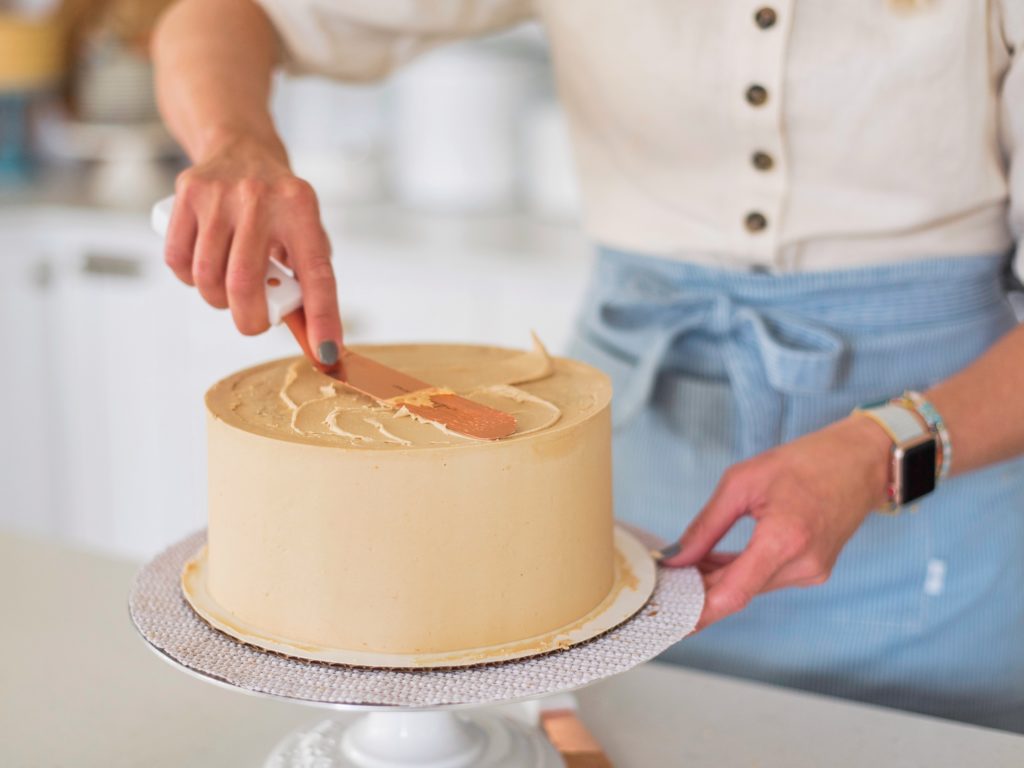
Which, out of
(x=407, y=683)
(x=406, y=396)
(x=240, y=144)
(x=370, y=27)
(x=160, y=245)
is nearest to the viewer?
(x=407, y=683)

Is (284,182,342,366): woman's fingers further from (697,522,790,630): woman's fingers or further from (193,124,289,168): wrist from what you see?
(697,522,790,630): woman's fingers

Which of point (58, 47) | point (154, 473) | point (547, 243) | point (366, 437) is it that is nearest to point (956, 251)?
point (366, 437)

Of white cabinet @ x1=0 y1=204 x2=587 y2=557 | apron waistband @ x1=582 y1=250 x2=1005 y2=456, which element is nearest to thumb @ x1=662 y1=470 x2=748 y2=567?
apron waistband @ x1=582 y1=250 x2=1005 y2=456

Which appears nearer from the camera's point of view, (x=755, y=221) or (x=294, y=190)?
(x=294, y=190)

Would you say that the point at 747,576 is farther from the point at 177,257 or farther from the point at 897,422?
the point at 177,257

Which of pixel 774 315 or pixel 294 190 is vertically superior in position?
pixel 294 190

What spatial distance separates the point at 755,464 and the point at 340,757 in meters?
0.35

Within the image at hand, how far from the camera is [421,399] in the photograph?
0.83 m

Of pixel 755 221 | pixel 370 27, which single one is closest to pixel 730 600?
pixel 755 221

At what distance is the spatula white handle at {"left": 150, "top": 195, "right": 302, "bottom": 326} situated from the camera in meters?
0.87

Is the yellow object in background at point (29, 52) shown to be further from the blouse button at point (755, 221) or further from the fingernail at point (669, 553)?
the fingernail at point (669, 553)

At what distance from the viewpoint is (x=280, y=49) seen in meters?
1.21

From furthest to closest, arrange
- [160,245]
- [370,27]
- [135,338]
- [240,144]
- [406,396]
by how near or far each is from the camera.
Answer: [135,338]
[160,245]
[370,27]
[240,144]
[406,396]

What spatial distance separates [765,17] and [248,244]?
47cm
